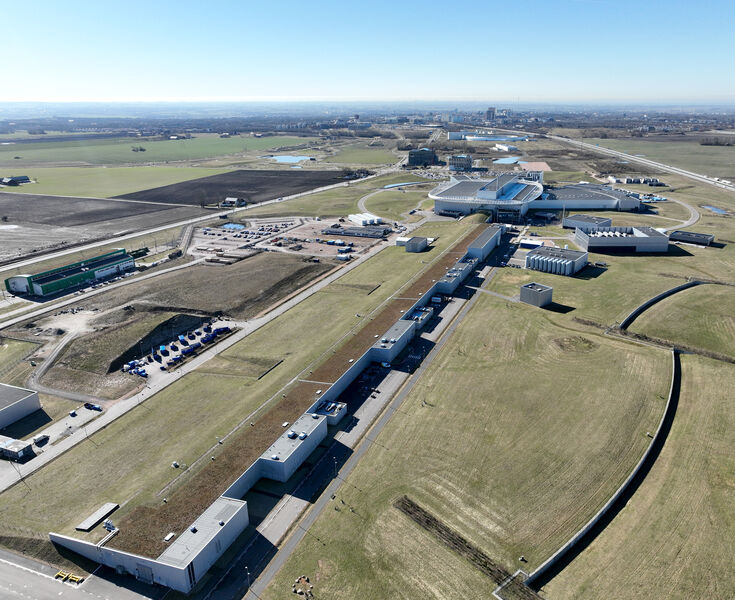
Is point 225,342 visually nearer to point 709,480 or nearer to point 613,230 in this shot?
point 709,480

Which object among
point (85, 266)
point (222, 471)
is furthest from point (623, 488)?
point (85, 266)

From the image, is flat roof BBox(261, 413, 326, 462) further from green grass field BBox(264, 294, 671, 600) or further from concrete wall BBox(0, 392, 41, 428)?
concrete wall BBox(0, 392, 41, 428)

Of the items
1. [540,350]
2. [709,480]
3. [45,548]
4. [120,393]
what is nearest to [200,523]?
[45,548]

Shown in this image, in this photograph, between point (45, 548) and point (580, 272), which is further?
point (580, 272)

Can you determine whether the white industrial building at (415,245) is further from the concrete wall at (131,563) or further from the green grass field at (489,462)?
the concrete wall at (131,563)

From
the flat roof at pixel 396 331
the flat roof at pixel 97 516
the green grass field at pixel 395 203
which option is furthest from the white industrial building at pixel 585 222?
the flat roof at pixel 97 516

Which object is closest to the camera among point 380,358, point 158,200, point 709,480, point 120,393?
point 709,480

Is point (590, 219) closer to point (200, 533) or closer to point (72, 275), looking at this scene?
point (200, 533)
